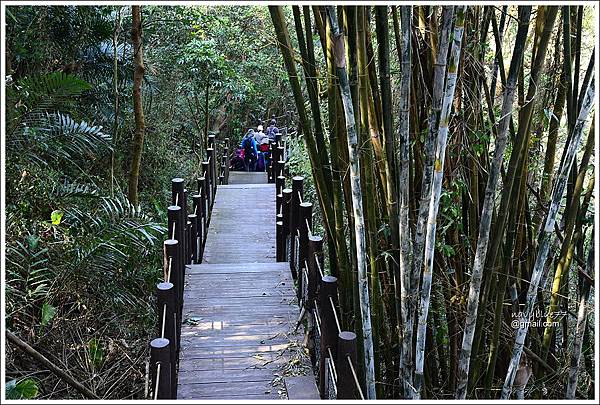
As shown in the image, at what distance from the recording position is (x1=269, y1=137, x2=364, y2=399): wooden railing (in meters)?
2.06

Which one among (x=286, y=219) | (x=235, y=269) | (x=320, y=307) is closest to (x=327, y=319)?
(x=320, y=307)

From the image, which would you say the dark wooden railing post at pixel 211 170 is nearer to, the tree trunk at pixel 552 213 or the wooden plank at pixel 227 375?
the wooden plank at pixel 227 375

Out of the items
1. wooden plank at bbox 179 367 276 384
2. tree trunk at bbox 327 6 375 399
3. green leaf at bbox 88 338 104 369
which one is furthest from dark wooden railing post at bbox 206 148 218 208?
tree trunk at bbox 327 6 375 399

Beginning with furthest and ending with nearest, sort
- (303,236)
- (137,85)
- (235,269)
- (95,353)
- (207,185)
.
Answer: (207,185), (137,85), (235,269), (303,236), (95,353)

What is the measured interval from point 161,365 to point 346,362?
64 centimetres

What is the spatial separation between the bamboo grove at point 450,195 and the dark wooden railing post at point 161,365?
0.68 metres

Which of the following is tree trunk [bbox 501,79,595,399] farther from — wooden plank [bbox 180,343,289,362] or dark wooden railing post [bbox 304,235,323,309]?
wooden plank [bbox 180,343,289,362]

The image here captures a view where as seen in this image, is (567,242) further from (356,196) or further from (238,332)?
(238,332)

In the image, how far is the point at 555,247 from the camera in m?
2.04

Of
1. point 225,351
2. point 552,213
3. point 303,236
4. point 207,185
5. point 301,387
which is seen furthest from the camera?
point 207,185

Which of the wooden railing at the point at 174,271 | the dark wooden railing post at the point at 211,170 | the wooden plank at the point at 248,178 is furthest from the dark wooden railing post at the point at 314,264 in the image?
the wooden plank at the point at 248,178

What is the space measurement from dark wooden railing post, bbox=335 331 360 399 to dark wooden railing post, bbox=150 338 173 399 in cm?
59

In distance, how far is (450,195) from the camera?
2.01 m

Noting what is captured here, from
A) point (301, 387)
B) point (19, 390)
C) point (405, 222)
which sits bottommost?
point (301, 387)
